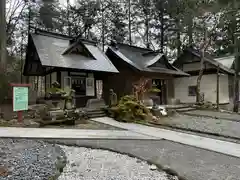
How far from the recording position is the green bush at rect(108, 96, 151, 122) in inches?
407

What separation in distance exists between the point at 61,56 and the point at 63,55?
326 millimetres

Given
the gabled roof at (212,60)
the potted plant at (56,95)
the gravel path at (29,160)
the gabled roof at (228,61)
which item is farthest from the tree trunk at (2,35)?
the gabled roof at (228,61)

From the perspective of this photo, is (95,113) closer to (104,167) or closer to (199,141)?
(199,141)

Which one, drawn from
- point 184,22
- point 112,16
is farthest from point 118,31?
point 184,22

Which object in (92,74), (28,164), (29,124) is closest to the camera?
(28,164)

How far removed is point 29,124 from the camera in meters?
A: 8.33

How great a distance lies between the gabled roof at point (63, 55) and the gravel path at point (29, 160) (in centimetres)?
704

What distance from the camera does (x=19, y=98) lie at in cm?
834

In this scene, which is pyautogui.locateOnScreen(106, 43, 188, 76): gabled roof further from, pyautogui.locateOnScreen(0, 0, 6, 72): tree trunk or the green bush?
pyautogui.locateOnScreen(0, 0, 6, 72): tree trunk

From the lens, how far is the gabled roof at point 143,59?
665 inches

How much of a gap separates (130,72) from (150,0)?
39.3 ft

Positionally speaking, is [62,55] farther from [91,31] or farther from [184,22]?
[91,31]

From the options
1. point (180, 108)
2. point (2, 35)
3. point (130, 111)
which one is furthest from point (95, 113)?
point (2, 35)

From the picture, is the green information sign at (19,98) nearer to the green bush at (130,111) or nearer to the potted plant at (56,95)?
the potted plant at (56,95)
